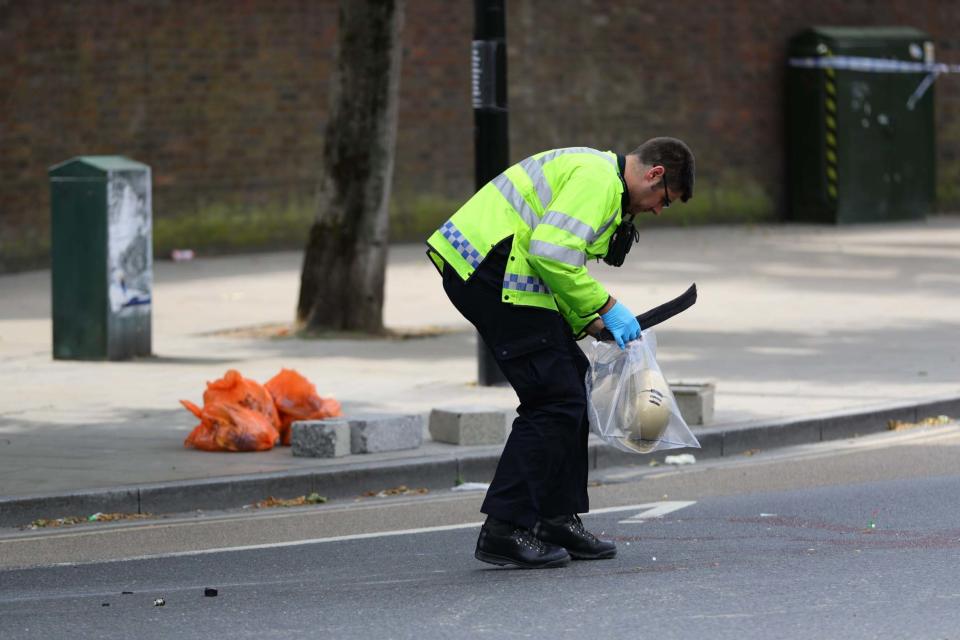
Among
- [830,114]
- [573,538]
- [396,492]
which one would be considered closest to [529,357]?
[573,538]

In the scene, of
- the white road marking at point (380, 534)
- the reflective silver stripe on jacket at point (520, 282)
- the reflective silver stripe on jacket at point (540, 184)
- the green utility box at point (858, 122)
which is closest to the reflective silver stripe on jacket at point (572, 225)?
the reflective silver stripe on jacket at point (540, 184)

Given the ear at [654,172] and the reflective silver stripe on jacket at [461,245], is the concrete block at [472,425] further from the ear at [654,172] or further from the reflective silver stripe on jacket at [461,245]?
the ear at [654,172]

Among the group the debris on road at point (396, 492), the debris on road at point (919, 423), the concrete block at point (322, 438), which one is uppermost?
the concrete block at point (322, 438)

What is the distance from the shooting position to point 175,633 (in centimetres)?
600

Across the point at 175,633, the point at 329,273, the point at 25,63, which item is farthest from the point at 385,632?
the point at 25,63

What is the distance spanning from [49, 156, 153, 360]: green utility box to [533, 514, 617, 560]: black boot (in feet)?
21.1

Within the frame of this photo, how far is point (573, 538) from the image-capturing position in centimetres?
705

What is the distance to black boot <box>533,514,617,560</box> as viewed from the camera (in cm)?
701

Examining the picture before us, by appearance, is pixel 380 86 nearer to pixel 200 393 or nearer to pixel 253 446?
pixel 200 393

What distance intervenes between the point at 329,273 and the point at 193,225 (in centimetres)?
593

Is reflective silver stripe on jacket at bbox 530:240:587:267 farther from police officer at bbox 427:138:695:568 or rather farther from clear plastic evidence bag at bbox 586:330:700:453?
clear plastic evidence bag at bbox 586:330:700:453

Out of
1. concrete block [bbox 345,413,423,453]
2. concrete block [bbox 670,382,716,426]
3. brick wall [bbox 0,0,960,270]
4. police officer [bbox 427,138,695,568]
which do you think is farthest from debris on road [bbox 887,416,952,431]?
brick wall [bbox 0,0,960,270]

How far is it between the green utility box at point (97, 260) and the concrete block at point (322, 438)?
12.7 ft

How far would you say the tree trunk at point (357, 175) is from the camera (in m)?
14.2
